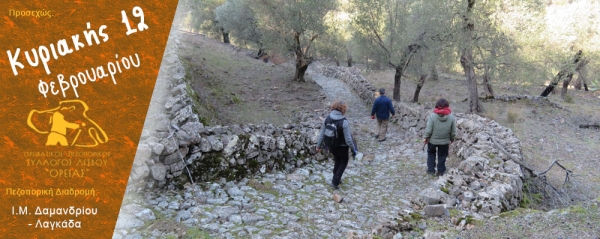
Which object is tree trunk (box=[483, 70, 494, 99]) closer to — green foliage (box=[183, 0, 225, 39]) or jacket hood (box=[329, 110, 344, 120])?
jacket hood (box=[329, 110, 344, 120])

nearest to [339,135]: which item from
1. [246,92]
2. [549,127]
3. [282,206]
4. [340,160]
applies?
[340,160]

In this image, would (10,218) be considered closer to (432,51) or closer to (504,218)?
(504,218)

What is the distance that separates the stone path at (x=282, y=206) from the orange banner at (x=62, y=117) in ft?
2.16

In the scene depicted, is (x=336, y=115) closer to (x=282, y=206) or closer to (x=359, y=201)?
(x=359, y=201)

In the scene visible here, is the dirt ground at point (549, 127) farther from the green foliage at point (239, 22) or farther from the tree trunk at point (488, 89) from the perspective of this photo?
the green foliage at point (239, 22)

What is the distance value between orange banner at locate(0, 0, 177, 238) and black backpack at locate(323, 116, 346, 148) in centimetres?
365

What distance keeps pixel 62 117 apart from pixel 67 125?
11cm

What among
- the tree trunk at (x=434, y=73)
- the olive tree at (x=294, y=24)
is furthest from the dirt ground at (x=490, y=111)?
the olive tree at (x=294, y=24)

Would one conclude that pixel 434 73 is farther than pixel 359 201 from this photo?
Yes

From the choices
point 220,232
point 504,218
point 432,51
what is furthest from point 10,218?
point 432,51

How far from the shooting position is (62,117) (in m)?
3.82

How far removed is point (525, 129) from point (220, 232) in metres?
15.1

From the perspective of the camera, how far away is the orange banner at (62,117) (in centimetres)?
369

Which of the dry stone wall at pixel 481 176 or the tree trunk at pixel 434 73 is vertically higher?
the tree trunk at pixel 434 73
